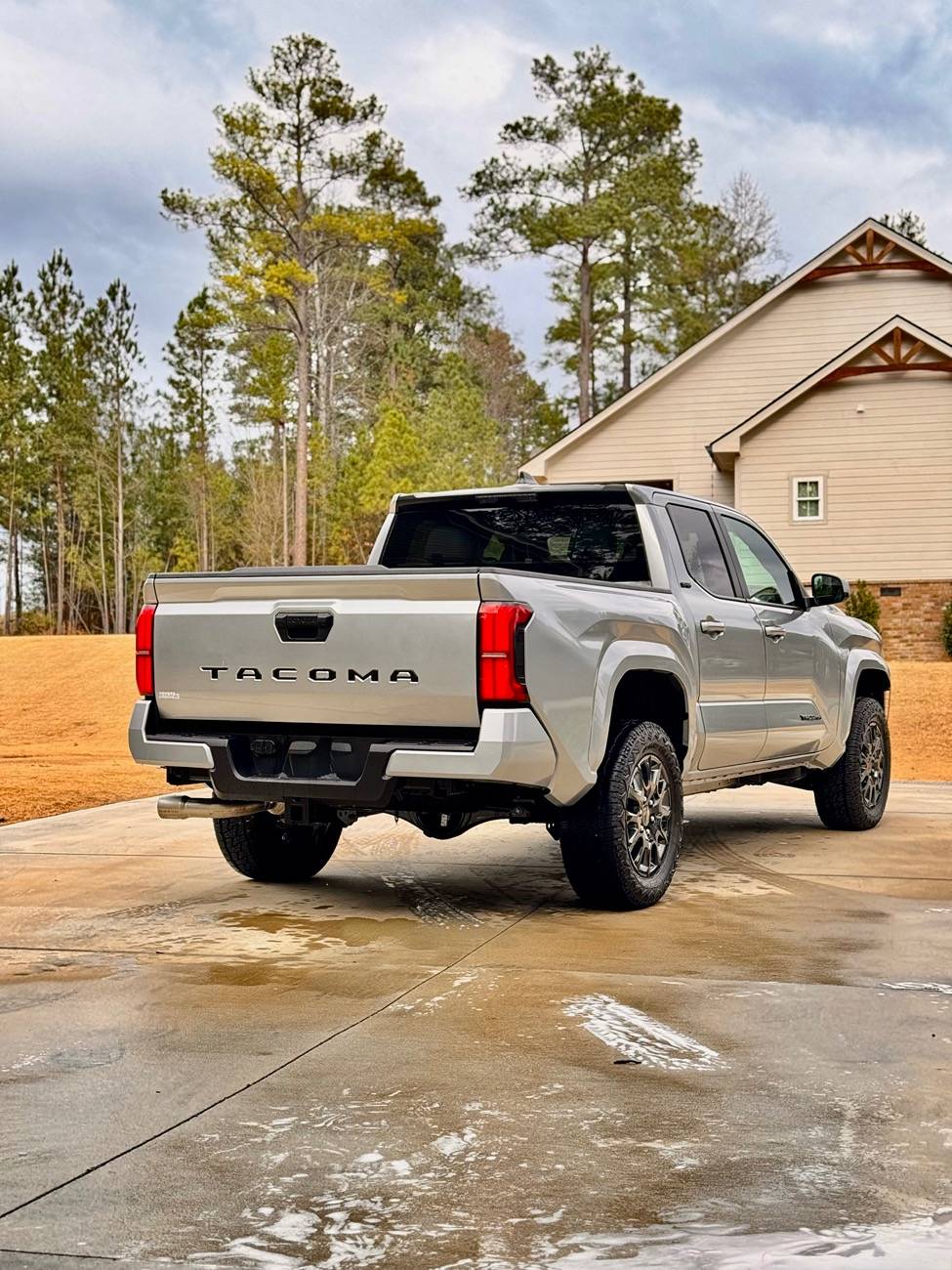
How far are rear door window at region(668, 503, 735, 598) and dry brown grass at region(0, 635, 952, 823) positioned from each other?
5.84m

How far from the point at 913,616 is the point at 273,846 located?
22.4 m

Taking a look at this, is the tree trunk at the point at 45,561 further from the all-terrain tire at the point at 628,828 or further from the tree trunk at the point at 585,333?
the all-terrain tire at the point at 628,828

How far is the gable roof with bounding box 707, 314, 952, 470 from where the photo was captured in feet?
93.9

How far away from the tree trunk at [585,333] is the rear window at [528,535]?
1751 inches

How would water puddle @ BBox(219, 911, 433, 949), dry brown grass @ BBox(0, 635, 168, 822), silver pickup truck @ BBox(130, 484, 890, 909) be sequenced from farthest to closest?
1. dry brown grass @ BBox(0, 635, 168, 822)
2. water puddle @ BBox(219, 911, 433, 949)
3. silver pickup truck @ BBox(130, 484, 890, 909)

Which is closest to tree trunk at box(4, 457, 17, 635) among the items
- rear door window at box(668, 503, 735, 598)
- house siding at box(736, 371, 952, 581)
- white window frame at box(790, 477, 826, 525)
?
house siding at box(736, 371, 952, 581)

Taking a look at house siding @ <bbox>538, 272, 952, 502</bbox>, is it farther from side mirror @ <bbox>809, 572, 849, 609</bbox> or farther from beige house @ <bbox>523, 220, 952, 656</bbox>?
side mirror @ <bbox>809, 572, 849, 609</bbox>

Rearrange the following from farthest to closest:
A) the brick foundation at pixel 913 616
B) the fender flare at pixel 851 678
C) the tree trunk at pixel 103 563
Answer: the tree trunk at pixel 103 563
the brick foundation at pixel 913 616
the fender flare at pixel 851 678

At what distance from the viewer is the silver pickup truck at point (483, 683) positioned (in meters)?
6.92

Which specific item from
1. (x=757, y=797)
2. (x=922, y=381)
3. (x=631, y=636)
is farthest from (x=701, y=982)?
(x=922, y=381)

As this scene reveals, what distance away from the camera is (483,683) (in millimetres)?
6859

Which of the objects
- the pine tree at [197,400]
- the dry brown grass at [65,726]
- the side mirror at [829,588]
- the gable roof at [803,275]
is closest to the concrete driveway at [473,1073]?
the side mirror at [829,588]

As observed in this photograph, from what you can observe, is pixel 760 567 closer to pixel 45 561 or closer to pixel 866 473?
pixel 866 473

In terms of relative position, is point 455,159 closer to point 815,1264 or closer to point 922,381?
point 922,381
